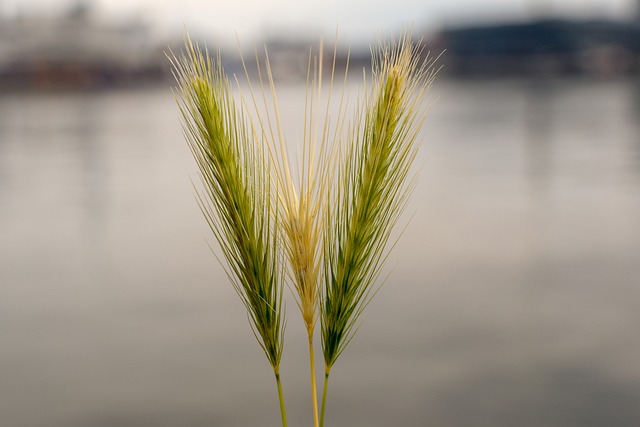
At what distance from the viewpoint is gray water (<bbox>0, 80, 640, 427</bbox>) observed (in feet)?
10.0

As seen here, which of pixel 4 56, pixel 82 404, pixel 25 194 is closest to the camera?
pixel 82 404

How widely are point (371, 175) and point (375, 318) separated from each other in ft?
8.92

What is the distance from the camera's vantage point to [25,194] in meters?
7.95

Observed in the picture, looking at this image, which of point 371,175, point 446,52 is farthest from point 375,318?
point 446,52

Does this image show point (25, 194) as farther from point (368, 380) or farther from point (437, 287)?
point (368, 380)

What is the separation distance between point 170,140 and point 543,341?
10.5 meters

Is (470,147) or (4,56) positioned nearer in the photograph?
(470,147)

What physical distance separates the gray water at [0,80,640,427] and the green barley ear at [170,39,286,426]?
1.60 meters

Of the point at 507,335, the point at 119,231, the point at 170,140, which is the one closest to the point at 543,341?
the point at 507,335

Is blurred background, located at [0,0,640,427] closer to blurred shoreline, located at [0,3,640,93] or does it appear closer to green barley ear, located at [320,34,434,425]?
green barley ear, located at [320,34,434,425]

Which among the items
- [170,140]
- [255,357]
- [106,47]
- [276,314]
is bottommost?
[106,47]

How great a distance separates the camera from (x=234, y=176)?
1.37 m

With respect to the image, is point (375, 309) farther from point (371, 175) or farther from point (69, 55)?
point (69, 55)

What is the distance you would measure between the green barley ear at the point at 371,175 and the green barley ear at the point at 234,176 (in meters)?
0.10
